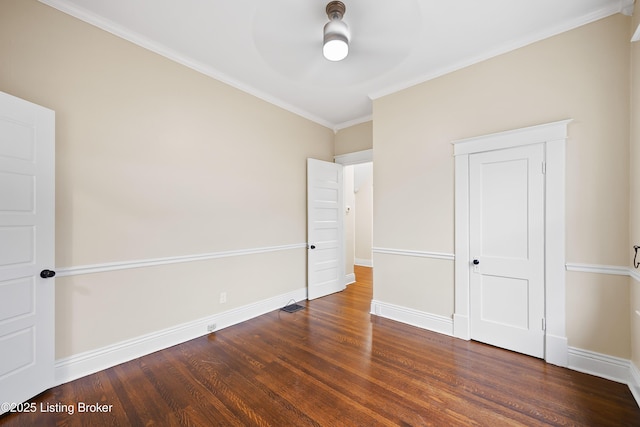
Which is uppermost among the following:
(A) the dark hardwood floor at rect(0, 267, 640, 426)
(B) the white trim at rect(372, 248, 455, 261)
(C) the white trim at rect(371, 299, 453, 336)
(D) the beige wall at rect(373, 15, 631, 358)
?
(D) the beige wall at rect(373, 15, 631, 358)

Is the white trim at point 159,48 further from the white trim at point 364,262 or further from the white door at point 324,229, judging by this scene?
the white trim at point 364,262

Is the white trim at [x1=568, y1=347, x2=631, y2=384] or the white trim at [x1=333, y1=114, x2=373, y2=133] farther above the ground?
the white trim at [x1=333, y1=114, x2=373, y2=133]

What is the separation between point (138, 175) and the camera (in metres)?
2.43

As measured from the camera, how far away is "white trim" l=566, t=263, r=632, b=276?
2.03m

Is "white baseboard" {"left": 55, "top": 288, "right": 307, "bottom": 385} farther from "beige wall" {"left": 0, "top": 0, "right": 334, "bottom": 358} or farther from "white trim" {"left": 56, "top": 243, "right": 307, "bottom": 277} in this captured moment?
"white trim" {"left": 56, "top": 243, "right": 307, "bottom": 277}

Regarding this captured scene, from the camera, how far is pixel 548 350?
2.28 meters

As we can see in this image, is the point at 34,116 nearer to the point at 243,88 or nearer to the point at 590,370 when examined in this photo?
the point at 243,88

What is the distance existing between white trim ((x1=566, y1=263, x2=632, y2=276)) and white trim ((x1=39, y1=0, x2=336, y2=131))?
372cm

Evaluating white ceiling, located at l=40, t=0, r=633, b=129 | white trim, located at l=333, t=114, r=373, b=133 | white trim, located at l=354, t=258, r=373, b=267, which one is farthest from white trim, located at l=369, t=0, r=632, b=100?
white trim, located at l=354, t=258, r=373, b=267

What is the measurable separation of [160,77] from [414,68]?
2.72 meters

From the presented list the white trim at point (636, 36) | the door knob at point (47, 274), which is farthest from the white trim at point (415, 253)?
the door knob at point (47, 274)

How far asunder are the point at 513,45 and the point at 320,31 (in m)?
1.89

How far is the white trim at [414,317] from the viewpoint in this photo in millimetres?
2871

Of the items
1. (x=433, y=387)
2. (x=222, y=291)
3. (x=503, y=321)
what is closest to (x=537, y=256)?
(x=503, y=321)
